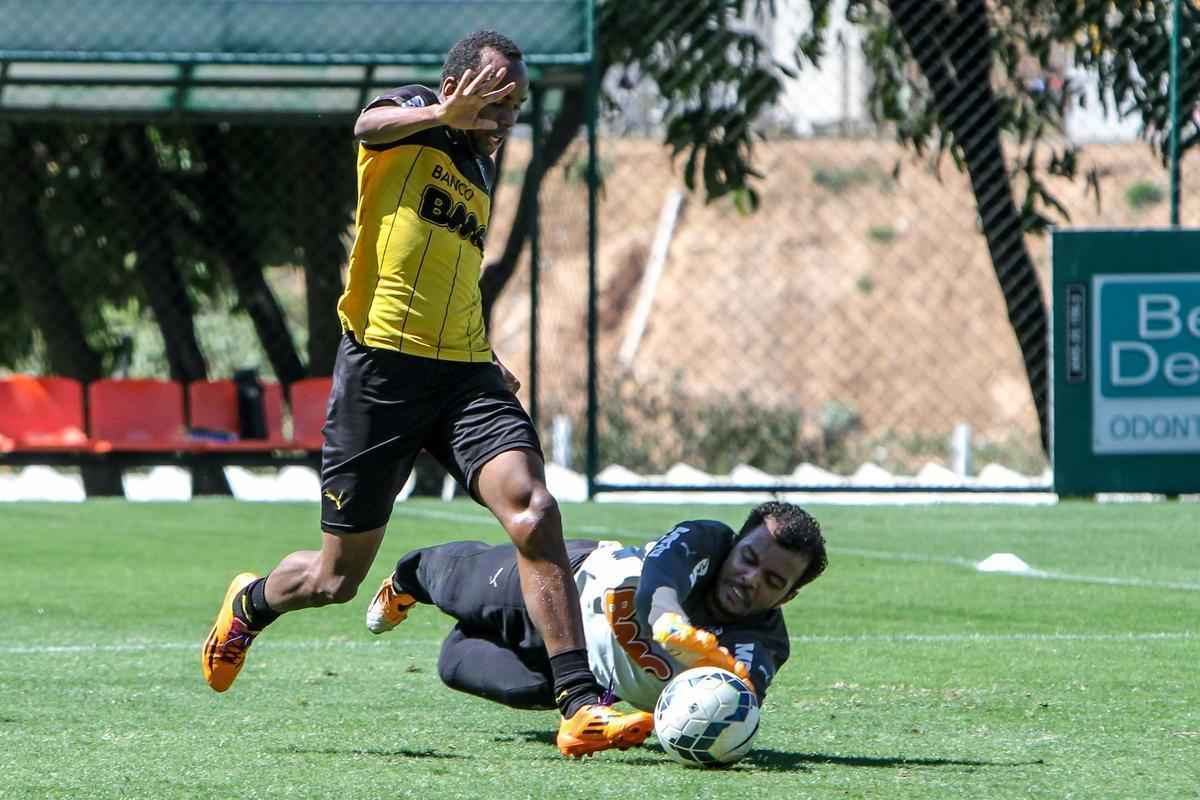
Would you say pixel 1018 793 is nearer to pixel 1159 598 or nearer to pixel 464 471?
pixel 464 471

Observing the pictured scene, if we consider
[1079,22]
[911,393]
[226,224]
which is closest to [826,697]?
[1079,22]

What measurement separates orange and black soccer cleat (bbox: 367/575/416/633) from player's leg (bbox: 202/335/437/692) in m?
0.33

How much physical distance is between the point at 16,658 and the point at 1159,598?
14.8ft

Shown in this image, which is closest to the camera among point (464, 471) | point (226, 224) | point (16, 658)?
point (464, 471)

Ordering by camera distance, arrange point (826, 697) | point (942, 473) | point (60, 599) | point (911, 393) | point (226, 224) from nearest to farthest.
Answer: point (826, 697) → point (60, 599) → point (942, 473) → point (226, 224) → point (911, 393)

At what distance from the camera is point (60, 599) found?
8.11 meters

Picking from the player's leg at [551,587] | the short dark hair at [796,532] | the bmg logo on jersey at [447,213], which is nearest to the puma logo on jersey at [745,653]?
the short dark hair at [796,532]

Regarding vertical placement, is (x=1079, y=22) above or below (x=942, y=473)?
above

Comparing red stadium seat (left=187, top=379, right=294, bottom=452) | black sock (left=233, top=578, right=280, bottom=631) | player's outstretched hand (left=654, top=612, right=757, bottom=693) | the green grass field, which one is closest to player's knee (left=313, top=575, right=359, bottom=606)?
black sock (left=233, top=578, right=280, bottom=631)

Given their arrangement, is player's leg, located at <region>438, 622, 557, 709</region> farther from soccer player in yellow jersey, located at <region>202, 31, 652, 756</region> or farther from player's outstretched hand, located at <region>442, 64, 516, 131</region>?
player's outstretched hand, located at <region>442, 64, 516, 131</region>

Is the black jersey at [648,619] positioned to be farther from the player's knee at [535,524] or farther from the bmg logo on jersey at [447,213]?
the bmg logo on jersey at [447,213]

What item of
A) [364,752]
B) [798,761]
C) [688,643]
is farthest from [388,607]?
[798,761]

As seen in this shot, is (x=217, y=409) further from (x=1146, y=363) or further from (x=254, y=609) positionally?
(x=254, y=609)

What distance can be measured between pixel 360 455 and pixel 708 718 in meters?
1.16
